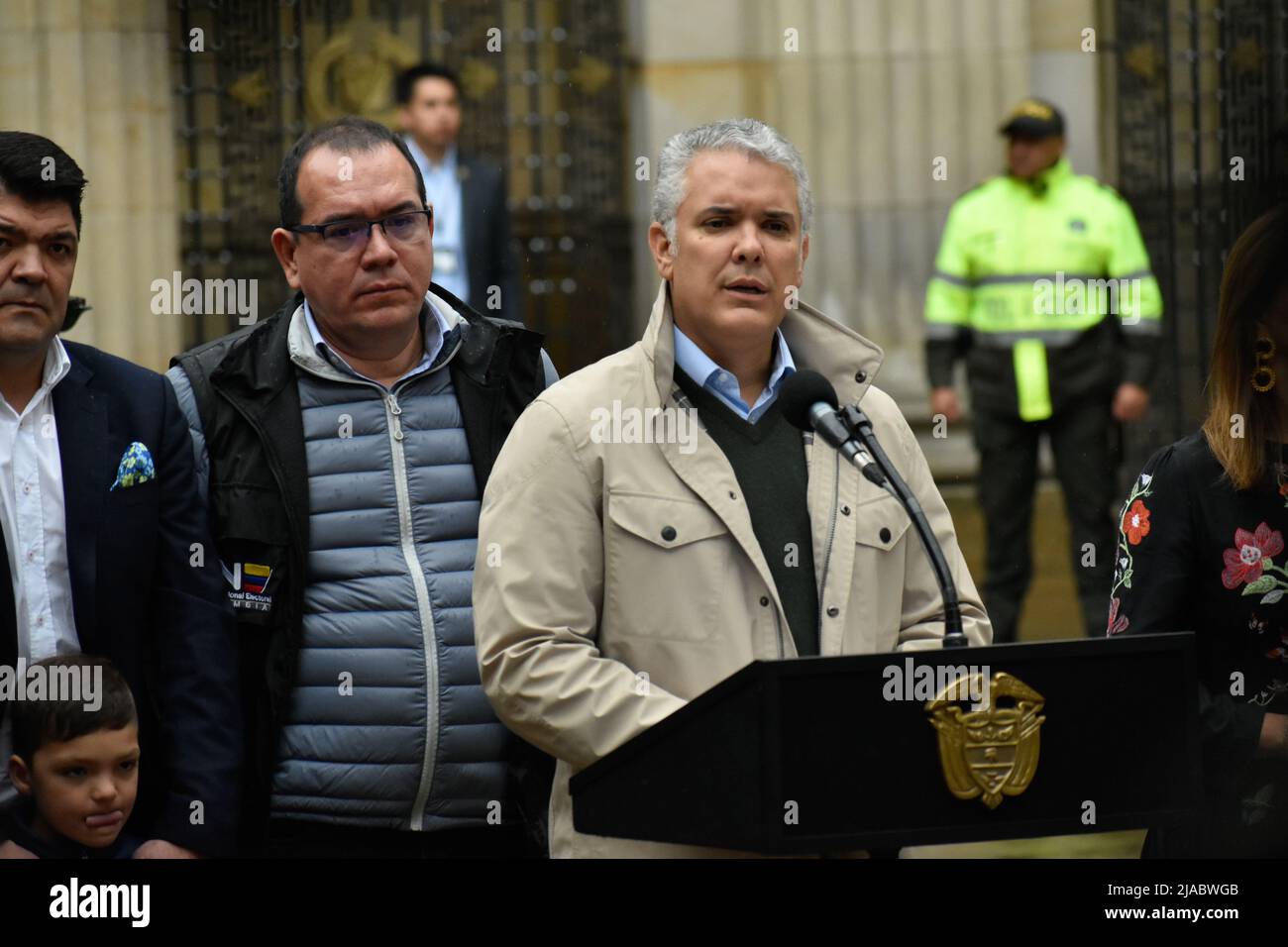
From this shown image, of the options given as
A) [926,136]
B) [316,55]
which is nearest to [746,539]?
[926,136]

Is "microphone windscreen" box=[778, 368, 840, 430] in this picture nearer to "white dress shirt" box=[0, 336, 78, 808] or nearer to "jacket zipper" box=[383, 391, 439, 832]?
"jacket zipper" box=[383, 391, 439, 832]

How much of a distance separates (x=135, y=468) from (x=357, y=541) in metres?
0.44

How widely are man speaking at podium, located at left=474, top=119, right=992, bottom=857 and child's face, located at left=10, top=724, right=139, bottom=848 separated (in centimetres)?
81

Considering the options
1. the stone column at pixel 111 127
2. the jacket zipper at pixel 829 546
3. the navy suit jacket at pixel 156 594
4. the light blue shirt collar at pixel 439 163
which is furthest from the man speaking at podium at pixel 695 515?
the stone column at pixel 111 127

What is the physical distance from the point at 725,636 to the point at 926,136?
726cm

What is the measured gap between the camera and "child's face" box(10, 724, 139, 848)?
12.6 feet

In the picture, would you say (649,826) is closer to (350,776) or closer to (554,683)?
(554,683)

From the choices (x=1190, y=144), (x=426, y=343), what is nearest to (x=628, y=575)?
(x=426, y=343)

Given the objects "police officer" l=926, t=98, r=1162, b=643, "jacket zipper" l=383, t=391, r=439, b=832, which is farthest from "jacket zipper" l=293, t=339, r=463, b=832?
"police officer" l=926, t=98, r=1162, b=643

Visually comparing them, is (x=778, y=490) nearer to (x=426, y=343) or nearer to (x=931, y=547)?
(x=931, y=547)

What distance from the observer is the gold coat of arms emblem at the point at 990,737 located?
3.06 metres

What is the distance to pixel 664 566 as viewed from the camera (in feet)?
11.6

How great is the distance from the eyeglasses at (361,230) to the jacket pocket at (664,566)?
0.87 meters

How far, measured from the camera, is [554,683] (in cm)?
343
